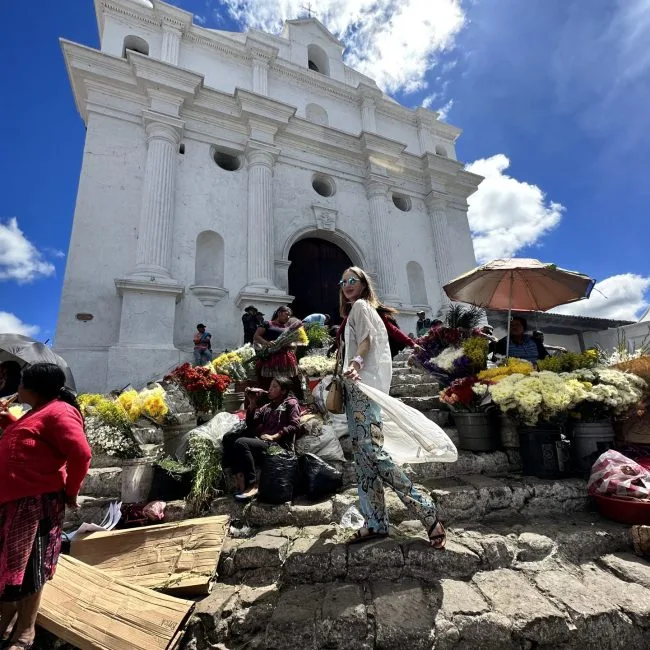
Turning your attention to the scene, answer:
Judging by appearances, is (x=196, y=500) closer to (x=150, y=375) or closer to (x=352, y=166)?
(x=150, y=375)

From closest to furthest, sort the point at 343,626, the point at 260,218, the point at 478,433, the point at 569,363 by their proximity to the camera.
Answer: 1. the point at 343,626
2. the point at 478,433
3. the point at 569,363
4. the point at 260,218

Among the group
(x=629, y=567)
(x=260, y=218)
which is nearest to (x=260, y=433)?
(x=629, y=567)

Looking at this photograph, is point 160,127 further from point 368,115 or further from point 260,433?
point 260,433

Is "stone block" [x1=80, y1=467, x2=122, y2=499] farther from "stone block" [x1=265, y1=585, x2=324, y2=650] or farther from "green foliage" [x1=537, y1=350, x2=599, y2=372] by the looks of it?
"green foliage" [x1=537, y1=350, x2=599, y2=372]

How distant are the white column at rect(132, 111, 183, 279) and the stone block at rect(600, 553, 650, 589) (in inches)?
354

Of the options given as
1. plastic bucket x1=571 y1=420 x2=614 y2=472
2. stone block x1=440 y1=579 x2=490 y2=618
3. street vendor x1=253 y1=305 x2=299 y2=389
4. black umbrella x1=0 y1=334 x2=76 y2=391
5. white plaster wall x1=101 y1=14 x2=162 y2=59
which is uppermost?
white plaster wall x1=101 y1=14 x2=162 y2=59

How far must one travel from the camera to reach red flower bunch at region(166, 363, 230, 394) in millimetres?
4090

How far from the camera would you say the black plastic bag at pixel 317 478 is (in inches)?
122

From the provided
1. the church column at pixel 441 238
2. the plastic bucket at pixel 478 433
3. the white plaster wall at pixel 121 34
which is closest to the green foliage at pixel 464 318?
the plastic bucket at pixel 478 433

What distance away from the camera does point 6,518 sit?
1.90 metres

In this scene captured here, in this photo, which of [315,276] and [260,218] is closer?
[260,218]

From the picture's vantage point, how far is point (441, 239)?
1360 cm

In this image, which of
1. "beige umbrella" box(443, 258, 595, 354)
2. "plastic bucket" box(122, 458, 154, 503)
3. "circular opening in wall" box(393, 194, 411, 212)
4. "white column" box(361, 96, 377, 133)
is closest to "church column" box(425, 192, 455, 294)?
"circular opening in wall" box(393, 194, 411, 212)

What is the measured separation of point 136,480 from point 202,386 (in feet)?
3.86
